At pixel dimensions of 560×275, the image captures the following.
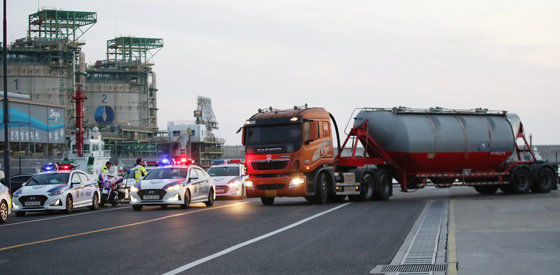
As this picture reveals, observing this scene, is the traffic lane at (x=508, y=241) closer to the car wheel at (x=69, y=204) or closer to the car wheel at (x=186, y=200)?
the car wheel at (x=186, y=200)

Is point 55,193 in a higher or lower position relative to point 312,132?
lower

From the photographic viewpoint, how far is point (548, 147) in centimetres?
15800

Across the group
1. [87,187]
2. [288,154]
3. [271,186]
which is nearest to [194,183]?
[271,186]

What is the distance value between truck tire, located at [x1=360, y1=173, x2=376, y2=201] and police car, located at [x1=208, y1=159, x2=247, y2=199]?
7.32 m

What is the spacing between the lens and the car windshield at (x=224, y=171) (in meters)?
33.8

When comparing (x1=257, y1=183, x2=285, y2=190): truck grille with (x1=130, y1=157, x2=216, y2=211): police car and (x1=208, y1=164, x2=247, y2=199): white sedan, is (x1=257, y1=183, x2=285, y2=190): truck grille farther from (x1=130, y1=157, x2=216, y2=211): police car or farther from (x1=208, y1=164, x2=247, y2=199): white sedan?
(x1=208, y1=164, x2=247, y2=199): white sedan

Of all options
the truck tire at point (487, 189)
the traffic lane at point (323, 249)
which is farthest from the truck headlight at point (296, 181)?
the truck tire at point (487, 189)

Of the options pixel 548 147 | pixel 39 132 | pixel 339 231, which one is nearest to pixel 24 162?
pixel 39 132

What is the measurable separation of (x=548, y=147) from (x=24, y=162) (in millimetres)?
121444

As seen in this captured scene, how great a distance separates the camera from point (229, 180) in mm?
32656

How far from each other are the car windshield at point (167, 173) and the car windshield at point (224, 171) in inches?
332

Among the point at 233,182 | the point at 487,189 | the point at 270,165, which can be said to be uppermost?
the point at 270,165

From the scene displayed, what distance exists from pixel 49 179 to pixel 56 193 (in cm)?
128

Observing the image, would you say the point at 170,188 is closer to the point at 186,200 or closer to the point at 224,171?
the point at 186,200
